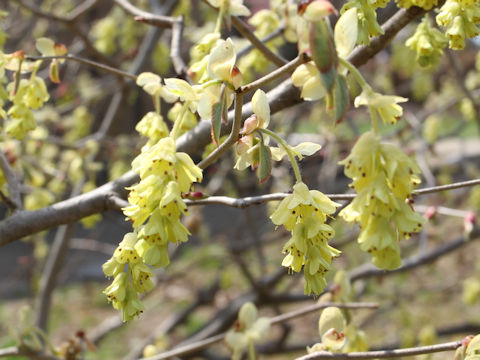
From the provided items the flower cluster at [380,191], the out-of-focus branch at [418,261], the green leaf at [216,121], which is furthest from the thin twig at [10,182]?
the out-of-focus branch at [418,261]

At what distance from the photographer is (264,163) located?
1.03 meters

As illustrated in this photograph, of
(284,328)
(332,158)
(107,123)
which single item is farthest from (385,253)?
(332,158)

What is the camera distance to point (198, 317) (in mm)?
5719

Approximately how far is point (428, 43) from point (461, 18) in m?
0.26

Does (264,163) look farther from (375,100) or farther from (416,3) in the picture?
(416,3)

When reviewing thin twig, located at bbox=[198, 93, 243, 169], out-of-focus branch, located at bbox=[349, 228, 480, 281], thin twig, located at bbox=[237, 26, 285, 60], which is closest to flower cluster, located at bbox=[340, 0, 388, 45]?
thin twig, located at bbox=[198, 93, 243, 169]

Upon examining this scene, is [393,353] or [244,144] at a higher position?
[244,144]

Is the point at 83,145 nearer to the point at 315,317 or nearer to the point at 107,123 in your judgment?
the point at 107,123

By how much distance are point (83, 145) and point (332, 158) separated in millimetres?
2273

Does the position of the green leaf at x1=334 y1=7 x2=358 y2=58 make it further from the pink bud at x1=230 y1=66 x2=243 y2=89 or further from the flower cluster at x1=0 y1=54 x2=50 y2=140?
the flower cluster at x1=0 y1=54 x2=50 y2=140

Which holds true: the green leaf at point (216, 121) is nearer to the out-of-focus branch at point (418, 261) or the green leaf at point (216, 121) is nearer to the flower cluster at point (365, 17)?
the flower cluster at point (365, 17)

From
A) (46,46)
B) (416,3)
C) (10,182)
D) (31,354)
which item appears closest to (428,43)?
(416,3)

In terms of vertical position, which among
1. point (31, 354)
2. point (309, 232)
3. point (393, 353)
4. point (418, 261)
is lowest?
point (418, 261)

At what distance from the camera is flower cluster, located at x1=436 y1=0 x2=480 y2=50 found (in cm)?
116
